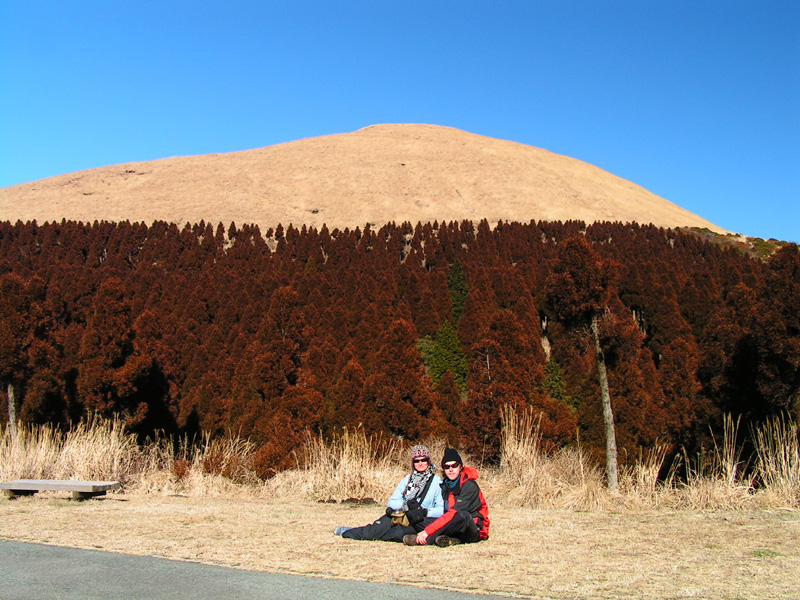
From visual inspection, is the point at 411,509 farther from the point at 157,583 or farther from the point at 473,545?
the point at 157,583

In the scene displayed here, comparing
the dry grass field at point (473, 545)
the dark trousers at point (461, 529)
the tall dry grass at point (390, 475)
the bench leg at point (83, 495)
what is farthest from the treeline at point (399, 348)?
the dark trousers at point (461, 529)

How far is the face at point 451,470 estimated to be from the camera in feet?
20.7

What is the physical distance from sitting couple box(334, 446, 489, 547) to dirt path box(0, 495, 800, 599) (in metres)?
0.14

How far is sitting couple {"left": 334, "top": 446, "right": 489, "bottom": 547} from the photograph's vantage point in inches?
229

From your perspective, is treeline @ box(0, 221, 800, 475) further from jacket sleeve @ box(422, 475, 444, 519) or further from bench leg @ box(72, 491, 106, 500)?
jacket sleeve @ box(422, 475, 444, 519)

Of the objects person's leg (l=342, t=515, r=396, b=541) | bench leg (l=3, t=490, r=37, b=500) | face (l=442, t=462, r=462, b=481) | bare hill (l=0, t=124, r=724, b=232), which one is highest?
bare hill (l=0, t=124, r=724, b=232)

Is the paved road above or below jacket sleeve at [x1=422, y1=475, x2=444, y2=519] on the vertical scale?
below

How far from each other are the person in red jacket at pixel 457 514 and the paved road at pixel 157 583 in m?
1.38

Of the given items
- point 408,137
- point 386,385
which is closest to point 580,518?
point 386,385

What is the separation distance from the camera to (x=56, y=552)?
5582 mm

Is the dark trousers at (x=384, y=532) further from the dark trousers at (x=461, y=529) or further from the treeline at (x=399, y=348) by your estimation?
the treeline at (x=399, y=348)

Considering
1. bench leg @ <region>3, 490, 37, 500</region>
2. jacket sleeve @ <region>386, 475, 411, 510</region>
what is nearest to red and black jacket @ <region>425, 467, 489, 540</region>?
jacket sleeve @ <region>386, 475, 411, 510</region>

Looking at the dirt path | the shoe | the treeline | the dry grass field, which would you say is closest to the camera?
the dirt path

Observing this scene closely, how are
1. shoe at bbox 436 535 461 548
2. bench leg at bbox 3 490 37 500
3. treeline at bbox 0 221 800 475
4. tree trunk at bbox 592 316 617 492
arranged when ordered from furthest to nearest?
treeline at bbox 0 221 800 475 → tree trunk at bbox 592 316 617 492 → bench leg at bbox 3 490 37 500 → shoe at bbox 436 535 461 548
